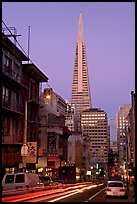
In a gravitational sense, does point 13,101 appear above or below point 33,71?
below

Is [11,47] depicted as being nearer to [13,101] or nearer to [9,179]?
[13,101]

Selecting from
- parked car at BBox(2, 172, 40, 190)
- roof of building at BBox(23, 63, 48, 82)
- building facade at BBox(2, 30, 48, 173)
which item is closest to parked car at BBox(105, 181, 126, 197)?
parked car at BBox(2, 172, 40, 190)

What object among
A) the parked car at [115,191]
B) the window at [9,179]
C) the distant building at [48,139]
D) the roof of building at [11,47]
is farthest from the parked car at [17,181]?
the distant building at [48,139]

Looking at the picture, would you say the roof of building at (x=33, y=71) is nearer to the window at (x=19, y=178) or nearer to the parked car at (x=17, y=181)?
the parked car at (x=17, y=181)

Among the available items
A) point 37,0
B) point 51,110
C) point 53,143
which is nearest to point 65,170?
point 53,143

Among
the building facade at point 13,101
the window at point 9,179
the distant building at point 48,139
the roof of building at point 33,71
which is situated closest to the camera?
the window at point 9,179

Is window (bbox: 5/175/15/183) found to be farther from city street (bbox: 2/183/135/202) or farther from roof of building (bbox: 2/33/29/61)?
roof of building (bbox: 2/33/29/61)

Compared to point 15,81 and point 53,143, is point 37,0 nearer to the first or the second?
point 15,81

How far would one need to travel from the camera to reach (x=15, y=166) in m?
43.2

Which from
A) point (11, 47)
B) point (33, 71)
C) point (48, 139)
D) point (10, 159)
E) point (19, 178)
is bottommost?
point (19, 178)

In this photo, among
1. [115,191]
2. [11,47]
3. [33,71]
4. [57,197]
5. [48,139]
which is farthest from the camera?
[48,139]

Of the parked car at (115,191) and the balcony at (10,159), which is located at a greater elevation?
the balcony at (10,159)

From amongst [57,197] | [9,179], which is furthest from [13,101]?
[57,197]

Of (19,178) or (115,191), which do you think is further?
(115,191)
